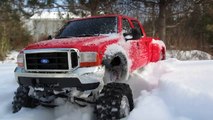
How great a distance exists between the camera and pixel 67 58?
16.2 feet

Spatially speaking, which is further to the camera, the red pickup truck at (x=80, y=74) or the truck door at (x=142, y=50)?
the truck door at (x=142, y=50)

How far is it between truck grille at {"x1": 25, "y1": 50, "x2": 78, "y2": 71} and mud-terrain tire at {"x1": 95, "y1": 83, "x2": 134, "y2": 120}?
701 mm

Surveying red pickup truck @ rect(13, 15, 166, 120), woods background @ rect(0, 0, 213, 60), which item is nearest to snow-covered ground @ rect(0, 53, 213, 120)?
red pickup truck @ rect(13, 15, 166, 120)

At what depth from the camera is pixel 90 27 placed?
6582 mm

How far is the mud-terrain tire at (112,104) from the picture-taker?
16.6ft

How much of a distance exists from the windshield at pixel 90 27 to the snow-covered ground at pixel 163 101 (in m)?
1.37

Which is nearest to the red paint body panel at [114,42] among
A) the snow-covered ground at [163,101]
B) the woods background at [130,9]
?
the snow-covered ground at [163,101]

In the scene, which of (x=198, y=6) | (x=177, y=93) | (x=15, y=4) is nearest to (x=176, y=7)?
(x=198, y=6)

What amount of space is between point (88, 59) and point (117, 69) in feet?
3.34

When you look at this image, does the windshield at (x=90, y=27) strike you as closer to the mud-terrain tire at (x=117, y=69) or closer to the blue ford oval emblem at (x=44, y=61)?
the mud-terrain tire at (x=117, y=69)

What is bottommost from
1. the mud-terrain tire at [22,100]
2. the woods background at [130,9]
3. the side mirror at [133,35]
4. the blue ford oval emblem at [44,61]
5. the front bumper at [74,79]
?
the mud-terrain tire at [22,100]

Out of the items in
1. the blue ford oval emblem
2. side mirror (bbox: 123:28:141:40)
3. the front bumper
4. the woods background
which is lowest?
the front bumper

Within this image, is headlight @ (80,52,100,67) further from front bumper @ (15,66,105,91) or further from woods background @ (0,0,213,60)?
woods background @ (0,0,213,60)

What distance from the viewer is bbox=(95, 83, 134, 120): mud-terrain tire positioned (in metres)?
5.05
